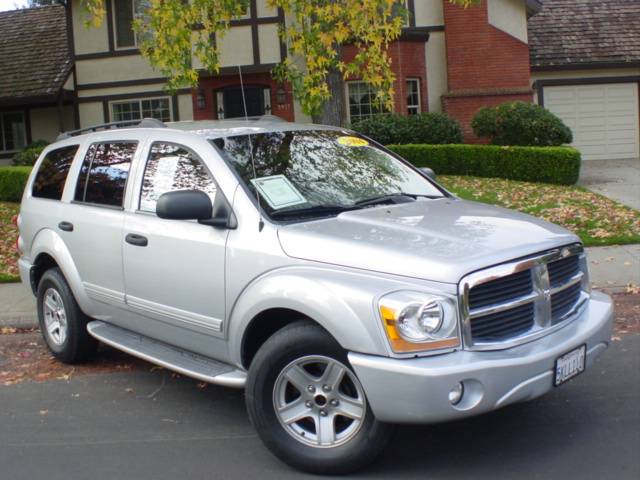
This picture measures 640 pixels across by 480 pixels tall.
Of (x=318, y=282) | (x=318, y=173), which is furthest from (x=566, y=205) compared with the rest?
(x=318, y=282)

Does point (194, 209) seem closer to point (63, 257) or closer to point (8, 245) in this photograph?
point (63, 257)

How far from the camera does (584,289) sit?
4.86 meters

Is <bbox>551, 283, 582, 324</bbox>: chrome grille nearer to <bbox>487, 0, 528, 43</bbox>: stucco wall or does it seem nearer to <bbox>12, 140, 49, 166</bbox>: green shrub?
<bbox>12, 140, 49, 166</bbox>: green shrub

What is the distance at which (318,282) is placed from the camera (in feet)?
13.7

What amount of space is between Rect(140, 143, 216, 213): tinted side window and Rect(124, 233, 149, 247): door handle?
20cm

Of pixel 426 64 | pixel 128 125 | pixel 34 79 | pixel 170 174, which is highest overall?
pixel 34 79

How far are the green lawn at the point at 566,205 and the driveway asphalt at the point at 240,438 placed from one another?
5.23 metres

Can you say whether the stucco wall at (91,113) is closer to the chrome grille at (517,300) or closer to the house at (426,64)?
the house at (426,64)

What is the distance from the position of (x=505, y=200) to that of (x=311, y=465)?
986 centimetres

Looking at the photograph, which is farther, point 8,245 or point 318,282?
point 8,245

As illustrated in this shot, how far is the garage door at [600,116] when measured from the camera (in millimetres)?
22219

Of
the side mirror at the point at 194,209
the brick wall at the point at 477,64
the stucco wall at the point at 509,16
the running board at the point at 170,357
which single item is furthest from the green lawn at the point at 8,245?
the stucco wall at the point at 509,16

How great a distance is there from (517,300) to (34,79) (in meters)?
20.6

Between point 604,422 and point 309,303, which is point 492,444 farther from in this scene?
point 309,303
